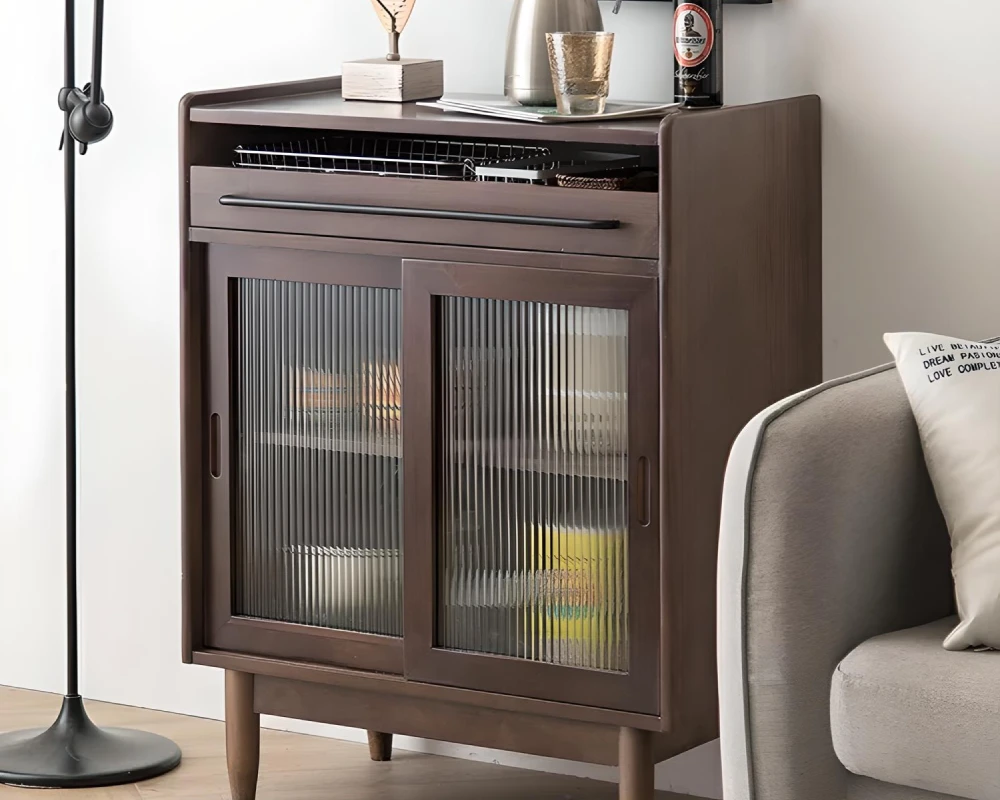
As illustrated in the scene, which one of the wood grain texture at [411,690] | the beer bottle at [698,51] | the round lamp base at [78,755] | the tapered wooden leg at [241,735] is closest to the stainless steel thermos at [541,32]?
the beer bottle at [698,51]

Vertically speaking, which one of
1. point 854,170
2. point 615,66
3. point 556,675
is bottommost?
point 556,675

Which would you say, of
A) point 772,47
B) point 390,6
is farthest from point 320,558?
point 772,47

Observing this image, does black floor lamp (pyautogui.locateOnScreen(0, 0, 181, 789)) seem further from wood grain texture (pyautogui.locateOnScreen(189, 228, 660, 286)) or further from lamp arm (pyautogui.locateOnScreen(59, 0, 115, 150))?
wood grain texture (pyautogui.locateOnScreen(189, 228, 660, 286))

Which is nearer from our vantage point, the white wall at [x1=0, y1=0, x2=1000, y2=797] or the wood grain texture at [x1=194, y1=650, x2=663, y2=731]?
the wood grain texture at [x1=194, y1=650, x2=663, y2=731]

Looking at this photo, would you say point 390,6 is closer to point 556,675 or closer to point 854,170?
point 854,170

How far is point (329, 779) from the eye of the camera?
2.61 metres

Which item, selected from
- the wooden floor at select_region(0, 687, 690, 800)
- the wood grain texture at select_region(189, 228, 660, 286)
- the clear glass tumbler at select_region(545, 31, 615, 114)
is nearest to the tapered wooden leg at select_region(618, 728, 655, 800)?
the wooden floor at select_region(0, 687, 690, 800)

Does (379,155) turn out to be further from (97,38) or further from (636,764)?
(636,764)

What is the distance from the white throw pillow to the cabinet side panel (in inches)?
11.5

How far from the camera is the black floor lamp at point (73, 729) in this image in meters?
2.55

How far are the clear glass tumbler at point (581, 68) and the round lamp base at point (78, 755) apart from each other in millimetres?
1246

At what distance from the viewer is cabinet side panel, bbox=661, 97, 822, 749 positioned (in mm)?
1991

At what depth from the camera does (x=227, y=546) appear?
7.68 feet

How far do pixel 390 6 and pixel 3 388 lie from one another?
3.67 feet
